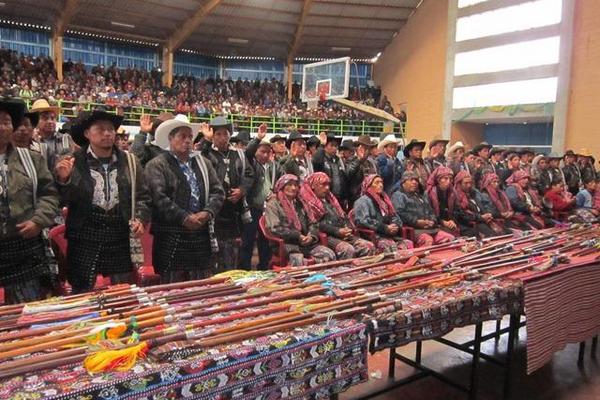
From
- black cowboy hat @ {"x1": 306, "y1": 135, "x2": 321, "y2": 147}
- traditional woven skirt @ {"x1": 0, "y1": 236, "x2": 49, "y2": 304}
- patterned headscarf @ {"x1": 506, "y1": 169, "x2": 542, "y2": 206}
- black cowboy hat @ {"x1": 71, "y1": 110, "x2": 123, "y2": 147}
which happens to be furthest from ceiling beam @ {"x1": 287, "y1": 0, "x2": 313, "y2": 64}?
traditional woven skirt @ {"x1": 0, "y1": 236, "x2": 49, "y2": 304}

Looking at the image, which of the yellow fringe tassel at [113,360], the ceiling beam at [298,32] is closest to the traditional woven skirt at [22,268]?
the yellow fringe tassel at [113,360]

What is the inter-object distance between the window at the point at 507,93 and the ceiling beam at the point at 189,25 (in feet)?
29.6

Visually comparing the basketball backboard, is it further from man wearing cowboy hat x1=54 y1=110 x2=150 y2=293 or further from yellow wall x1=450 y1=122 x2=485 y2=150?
man wearing cowboy hat x1=54 y1=110 x2=150 y2=293

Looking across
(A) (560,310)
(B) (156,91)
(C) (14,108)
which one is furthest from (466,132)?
(C) (14,108)

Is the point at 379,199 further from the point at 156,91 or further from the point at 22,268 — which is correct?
the point at 156,91

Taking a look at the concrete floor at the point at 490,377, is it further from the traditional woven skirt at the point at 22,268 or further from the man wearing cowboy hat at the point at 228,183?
the traditional woven skirt at the point at 22,268

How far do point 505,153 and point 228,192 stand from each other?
7.49 m

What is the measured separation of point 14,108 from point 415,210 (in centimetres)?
392

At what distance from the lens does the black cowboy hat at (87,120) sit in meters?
2.85

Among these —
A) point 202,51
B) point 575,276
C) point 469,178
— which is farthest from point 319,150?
point 202,51

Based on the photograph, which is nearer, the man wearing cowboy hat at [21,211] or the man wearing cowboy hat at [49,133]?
the man wearing cowboy hat at [21,211]

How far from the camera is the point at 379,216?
5.02 meters

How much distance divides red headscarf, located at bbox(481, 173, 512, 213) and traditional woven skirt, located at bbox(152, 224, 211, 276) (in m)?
4.31

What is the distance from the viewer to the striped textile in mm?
2730
